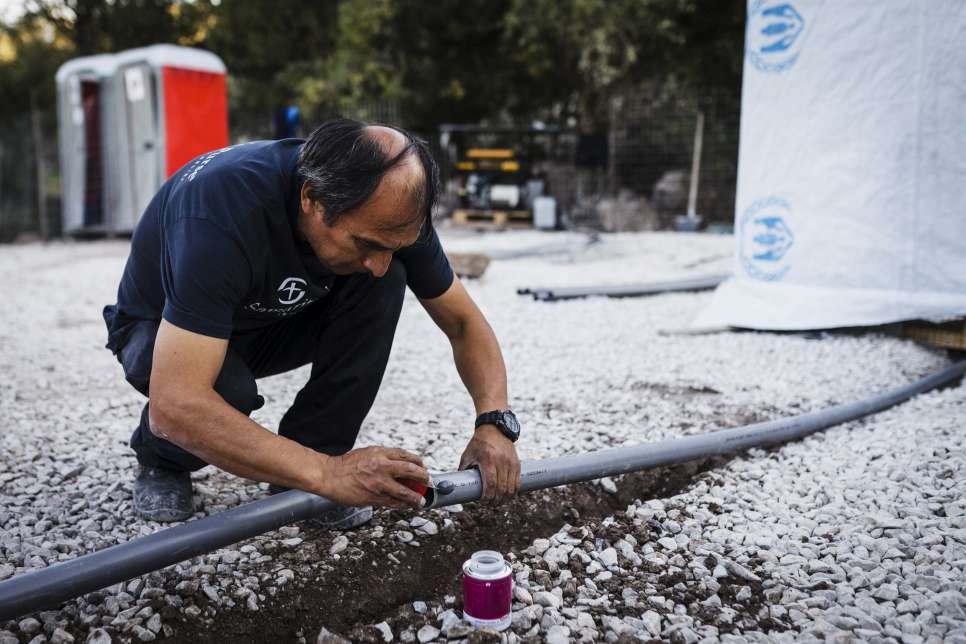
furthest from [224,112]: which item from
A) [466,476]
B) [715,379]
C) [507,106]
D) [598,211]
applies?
[466,476]

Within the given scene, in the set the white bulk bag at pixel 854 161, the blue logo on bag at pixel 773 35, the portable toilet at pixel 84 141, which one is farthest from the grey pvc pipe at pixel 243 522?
the portable toilet at pixel 84 141

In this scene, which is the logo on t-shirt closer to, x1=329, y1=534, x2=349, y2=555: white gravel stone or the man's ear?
the man's ear

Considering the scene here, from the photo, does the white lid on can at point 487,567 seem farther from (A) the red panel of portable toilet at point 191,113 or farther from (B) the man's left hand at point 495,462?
(A) the red panel of portable toilet at point 191,113

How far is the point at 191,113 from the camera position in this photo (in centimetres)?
1070

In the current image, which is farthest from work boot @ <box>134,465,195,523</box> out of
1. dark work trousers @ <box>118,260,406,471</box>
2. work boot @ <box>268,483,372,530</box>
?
work boot @ <box>268,483,372,530</box>

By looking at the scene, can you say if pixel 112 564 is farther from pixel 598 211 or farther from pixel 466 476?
pixel 598 211

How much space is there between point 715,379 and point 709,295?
2646 mm

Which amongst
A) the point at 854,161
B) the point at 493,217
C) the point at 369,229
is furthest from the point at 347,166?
the point at 493,217

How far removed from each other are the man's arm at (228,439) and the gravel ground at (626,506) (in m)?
0.41

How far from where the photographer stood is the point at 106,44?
→ 1791 cm

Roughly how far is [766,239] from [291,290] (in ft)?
11.6

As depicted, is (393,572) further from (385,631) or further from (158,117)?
(158,117)

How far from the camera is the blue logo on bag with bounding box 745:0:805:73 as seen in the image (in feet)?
14.3

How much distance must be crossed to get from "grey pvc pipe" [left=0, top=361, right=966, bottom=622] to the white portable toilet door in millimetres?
9741
